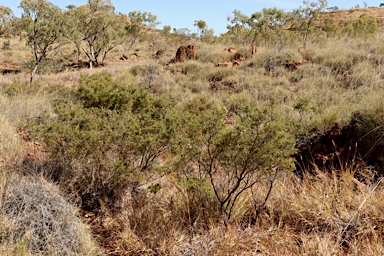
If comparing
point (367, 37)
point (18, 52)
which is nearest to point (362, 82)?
point (367, 37)

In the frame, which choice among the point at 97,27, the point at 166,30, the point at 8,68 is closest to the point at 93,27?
the point at 97,27

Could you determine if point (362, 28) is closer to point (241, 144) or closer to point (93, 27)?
point (93, 27)

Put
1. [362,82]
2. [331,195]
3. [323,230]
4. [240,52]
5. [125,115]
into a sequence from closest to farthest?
[323,230], [331,195], [125,115], [362,82], [240,52]

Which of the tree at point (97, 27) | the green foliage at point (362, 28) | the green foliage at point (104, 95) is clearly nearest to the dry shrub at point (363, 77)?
the green foliage at point (362, 28)

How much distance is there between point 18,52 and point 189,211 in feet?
84.5

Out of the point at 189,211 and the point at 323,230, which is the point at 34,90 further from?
the point at 323,230

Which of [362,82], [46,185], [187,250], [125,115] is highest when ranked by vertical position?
[362,82]

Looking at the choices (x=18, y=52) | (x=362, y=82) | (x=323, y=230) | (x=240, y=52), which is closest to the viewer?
(x=323, y=230)

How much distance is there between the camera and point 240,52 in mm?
13266

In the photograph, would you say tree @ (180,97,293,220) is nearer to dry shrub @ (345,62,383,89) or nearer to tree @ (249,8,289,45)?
dry shrub @ (345,62,383,89)

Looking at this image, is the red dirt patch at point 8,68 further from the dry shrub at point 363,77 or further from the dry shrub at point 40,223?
the dry shrub at point 40,223

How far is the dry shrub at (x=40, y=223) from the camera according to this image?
277cm

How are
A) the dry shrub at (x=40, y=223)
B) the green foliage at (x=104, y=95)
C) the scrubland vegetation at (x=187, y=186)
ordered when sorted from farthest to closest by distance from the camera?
the green foliage at (x=104, y=95) → the scrubland vegetation at (x=187, y=186) → the dry shrub at (x=40, y=223)

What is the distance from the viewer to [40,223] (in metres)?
2.94
